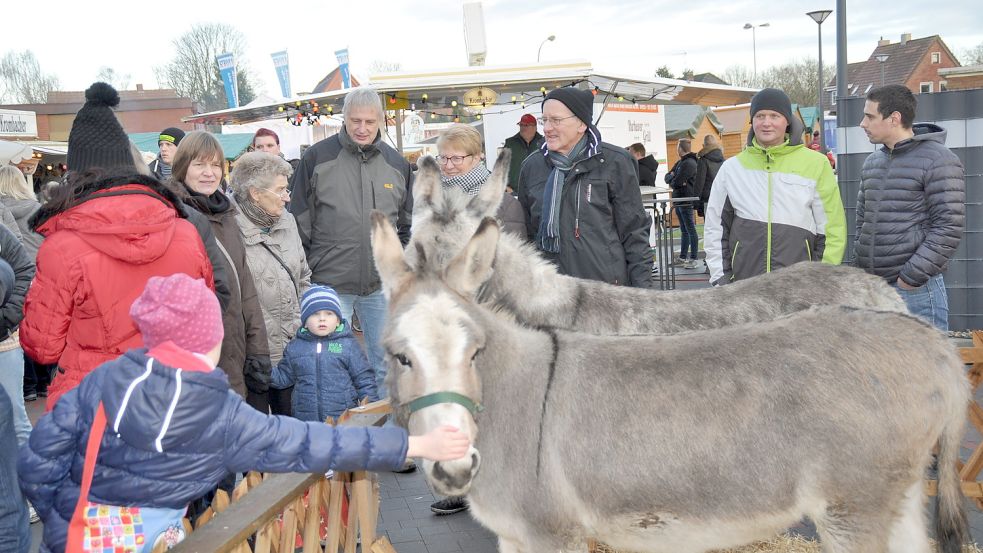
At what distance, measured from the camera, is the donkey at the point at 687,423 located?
2693 millimetres

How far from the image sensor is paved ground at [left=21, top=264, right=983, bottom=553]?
4.72 meters

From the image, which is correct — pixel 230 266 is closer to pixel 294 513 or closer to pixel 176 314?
pixel 294 513

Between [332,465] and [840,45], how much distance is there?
11224mm

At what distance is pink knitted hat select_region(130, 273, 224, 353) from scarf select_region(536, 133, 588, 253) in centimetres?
286

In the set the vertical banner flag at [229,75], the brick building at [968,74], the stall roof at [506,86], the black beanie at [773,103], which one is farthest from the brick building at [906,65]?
the black beanie at [773,103]

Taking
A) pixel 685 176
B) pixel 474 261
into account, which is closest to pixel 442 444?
pixel 474 261

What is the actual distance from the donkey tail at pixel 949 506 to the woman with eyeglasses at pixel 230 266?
3324 mm

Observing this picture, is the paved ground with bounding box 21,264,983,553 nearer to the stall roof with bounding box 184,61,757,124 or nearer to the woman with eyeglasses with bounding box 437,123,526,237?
the woman with eyeglasses with bounding box 437,123,526,237

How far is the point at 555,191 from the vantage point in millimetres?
4930

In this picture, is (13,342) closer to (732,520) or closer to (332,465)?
(332,465)

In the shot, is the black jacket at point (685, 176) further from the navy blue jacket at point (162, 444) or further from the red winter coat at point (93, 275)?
the navy blue jacket at point (162, 444)

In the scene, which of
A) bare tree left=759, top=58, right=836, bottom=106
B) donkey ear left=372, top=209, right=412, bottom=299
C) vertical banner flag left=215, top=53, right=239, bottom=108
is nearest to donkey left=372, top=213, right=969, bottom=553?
donkey ear left=372, top=209, right=412, bottom=299

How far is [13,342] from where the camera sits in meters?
4.75

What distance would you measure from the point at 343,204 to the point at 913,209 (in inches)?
157
